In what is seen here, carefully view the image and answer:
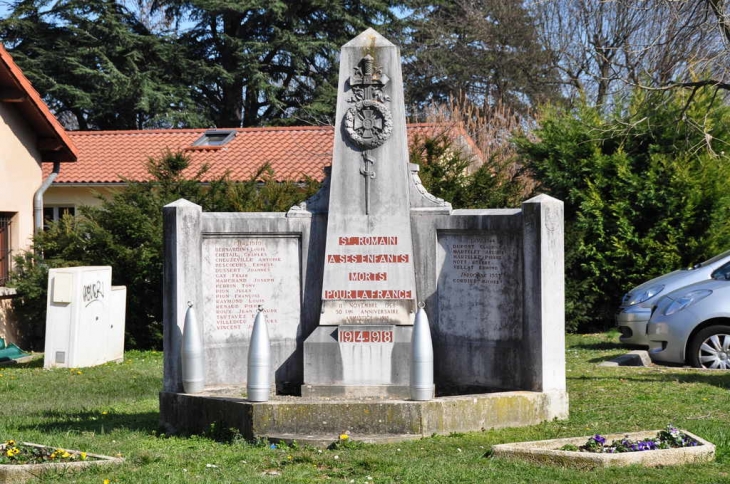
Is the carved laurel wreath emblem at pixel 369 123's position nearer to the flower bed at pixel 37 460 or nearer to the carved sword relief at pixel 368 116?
the carved sword relief at pixel 368 116

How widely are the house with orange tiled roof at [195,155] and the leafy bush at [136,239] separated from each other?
292 inches

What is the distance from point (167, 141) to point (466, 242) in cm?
2162

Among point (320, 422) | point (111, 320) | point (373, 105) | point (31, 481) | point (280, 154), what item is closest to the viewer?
point (31, 481)

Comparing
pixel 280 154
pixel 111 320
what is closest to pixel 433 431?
pixel 111 320

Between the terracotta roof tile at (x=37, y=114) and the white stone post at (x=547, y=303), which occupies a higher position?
the terracotta roof tile at (x=37, y=114)

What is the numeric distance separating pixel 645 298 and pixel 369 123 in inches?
301

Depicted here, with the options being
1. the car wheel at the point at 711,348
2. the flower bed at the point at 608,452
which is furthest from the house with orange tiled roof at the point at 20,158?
the flower bed at the point at 608,452

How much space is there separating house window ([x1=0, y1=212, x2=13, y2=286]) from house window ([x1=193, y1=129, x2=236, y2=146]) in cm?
1001

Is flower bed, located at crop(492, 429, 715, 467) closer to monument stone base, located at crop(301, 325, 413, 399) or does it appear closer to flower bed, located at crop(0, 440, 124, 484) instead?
monument stone base, located at crop(301, 325, 413, 399)

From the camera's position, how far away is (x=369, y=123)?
958 centimetres

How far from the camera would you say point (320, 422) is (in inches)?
316

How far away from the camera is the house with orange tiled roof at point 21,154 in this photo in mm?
19016

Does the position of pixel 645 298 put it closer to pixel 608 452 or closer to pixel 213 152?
pixel 608 452

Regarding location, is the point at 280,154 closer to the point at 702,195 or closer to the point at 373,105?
the point at 702,195
